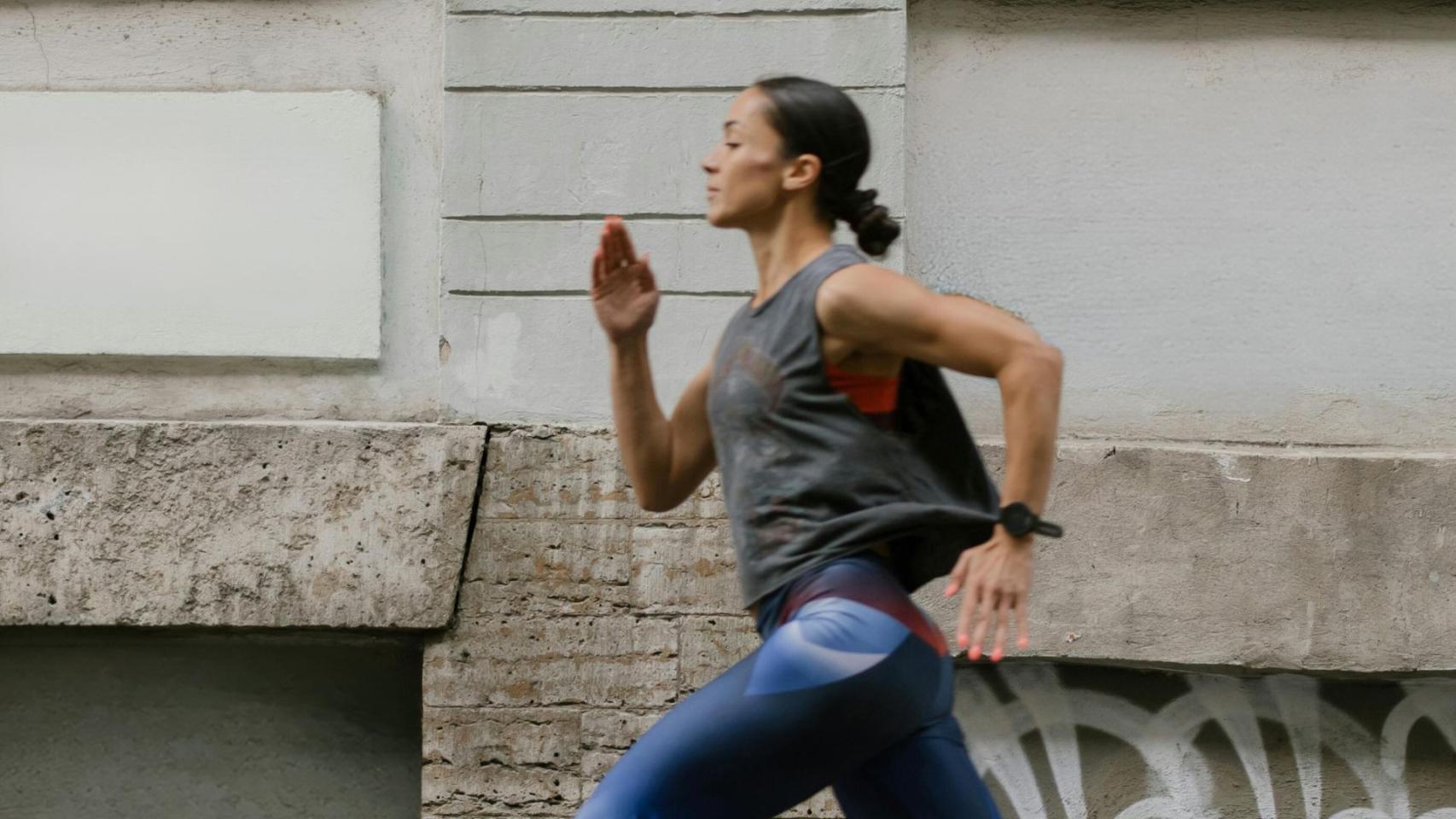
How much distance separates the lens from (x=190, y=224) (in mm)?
4996

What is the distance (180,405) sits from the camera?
16.4ft

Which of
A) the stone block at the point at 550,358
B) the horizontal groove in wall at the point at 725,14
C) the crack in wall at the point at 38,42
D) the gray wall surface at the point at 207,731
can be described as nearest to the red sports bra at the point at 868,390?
the stone block at the point at 550,358

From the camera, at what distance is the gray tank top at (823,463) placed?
9.00 feet

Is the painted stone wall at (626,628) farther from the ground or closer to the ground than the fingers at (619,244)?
closer to the ground

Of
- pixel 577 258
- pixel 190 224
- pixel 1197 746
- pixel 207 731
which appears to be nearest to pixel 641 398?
pixel 577 258

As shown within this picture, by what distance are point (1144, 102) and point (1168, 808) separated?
1.87 metres

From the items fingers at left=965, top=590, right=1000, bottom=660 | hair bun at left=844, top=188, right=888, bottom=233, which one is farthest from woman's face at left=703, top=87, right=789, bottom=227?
fingers at left=965, top=590, right=1000, bottom=660

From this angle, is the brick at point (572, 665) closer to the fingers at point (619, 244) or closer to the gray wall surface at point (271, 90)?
the gray wall surface at point (271, 90)

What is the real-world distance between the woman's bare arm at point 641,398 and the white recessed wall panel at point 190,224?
6.58ft

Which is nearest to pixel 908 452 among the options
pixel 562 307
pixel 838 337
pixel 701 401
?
pixel 838 337

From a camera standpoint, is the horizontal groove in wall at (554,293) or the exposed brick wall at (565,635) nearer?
the exposed brick wall at (565,635)

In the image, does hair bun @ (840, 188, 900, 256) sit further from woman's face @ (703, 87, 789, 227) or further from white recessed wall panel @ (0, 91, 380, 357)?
white recessed wall panel @ (0, 91, 380, 357)

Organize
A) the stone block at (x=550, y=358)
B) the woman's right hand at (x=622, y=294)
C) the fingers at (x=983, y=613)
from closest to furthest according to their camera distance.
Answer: the fingers at (x=983, y=613) → the woman's right hand at (x=622, y=294) → the stone block at (x=550, y=358)

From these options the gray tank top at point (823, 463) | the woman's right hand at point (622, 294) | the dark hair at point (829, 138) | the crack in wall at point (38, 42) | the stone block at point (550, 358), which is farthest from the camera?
the crack in wall at point (38, 42)
